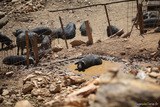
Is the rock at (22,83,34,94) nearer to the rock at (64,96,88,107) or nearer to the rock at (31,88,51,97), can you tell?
the rock at (31,88,51,97)

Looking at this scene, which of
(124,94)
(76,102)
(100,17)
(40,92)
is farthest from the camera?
(100,17)

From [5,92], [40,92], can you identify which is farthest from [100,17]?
[40,92]

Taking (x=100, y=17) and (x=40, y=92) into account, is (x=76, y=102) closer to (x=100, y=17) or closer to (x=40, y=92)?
(x=40, y=92)

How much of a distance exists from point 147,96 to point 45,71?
6547mm

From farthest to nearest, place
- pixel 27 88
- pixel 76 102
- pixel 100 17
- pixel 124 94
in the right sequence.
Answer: pixel 100 17, pixel 27 88, pixel 76 102, pixel 124 94

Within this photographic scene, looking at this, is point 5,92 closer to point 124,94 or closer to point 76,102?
point 76,102

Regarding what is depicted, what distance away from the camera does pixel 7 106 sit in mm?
9375

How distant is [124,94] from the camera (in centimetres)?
478

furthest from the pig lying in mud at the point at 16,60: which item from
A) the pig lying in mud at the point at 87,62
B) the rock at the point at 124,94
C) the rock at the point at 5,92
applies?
the rock at the point at 124,94

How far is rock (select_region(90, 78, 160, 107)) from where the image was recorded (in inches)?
187

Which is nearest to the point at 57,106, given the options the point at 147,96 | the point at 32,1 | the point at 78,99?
the point at 78,99

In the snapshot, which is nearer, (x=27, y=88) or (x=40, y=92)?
(x=40, y=92)

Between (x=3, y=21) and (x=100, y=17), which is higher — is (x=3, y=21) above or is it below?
above

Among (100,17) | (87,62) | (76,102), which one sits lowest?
(100,17)
